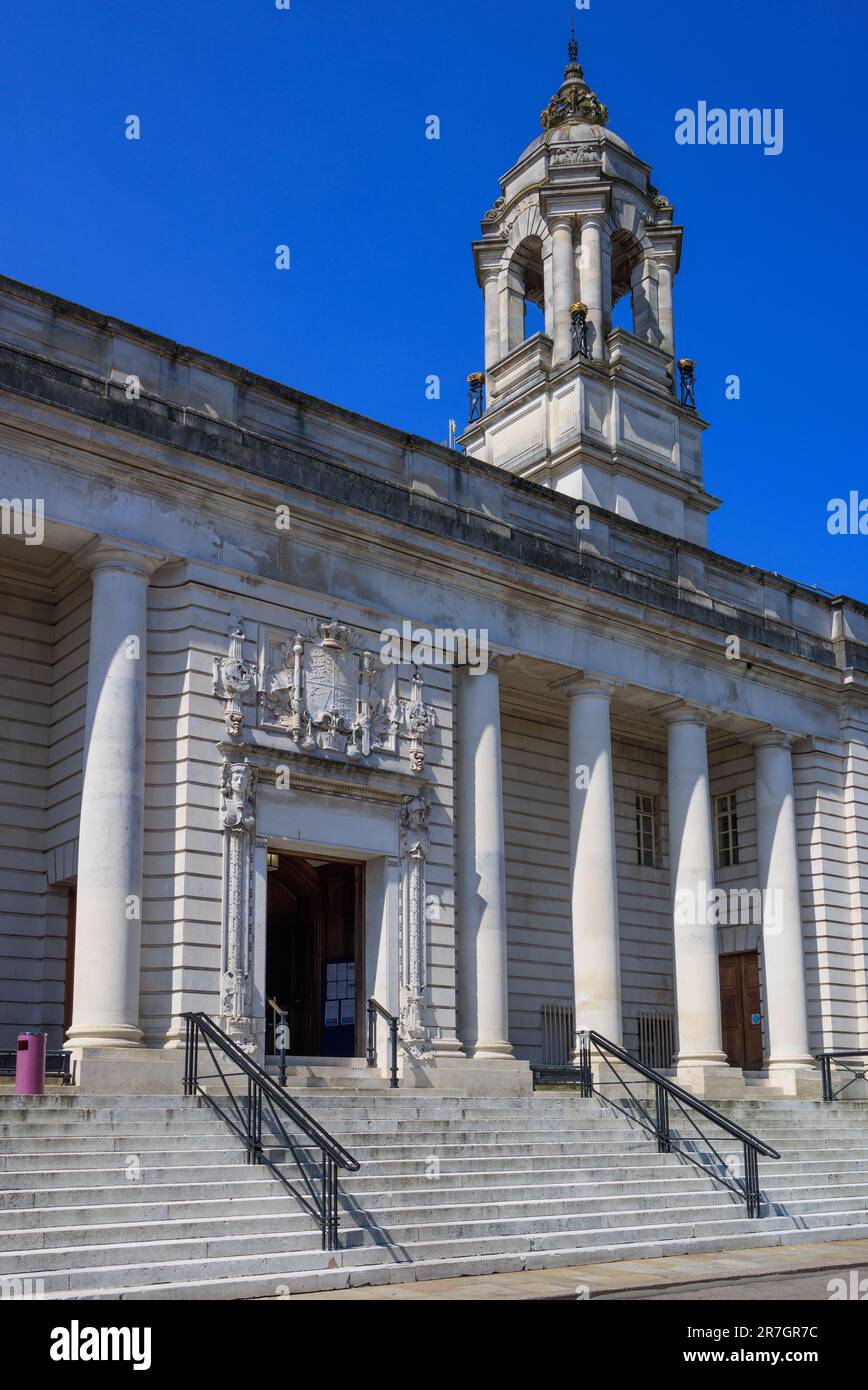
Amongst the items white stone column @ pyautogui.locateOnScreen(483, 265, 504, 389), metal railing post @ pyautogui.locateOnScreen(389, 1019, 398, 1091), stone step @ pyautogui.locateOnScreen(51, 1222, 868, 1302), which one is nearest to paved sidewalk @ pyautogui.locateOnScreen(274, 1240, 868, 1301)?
stone step @ pyautogui.locateOnScreen(51, 1222, 868, 1302)

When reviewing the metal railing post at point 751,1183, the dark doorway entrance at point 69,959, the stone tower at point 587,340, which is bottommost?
the metal railing post at point 751,1183

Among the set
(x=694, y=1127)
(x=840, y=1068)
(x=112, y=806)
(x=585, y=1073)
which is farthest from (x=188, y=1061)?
(x=840, y=1068)

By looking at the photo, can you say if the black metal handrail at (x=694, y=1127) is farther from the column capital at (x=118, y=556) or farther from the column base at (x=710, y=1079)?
the column capital at (x=118, y=556)

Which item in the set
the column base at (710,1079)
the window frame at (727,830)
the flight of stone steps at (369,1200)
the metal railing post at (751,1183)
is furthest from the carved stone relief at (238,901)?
the window frame at (727,830)

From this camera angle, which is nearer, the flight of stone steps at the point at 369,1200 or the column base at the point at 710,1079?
the flight of stone steps at the point at 369,1200

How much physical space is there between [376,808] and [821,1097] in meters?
10.9

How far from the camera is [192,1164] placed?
530 inches

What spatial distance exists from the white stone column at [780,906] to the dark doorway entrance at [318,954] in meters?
9.55

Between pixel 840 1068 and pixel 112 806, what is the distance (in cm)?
1554

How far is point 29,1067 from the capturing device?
1434 centimetres

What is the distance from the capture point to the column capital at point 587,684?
2347cm
